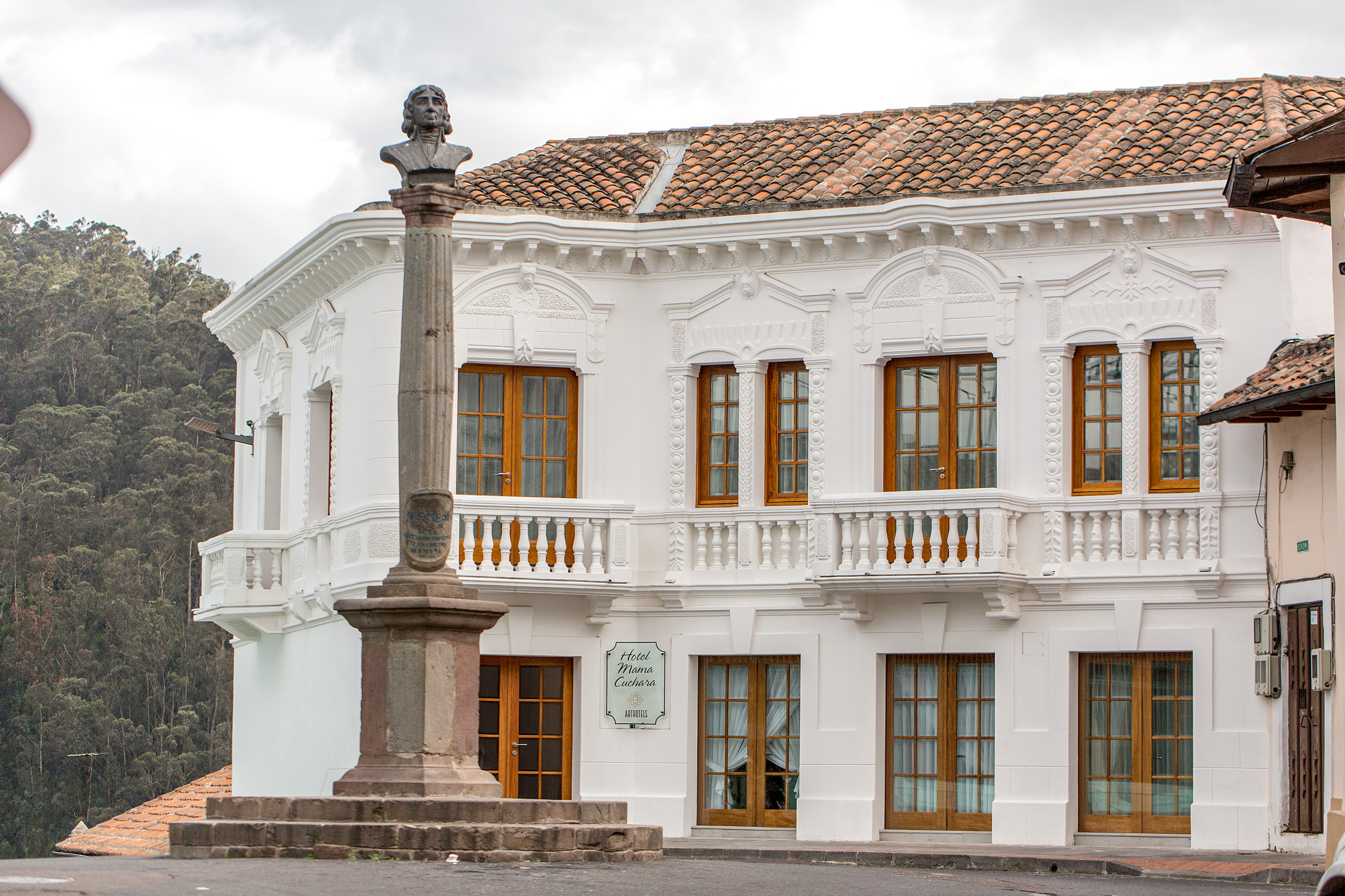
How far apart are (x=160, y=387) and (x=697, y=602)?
3783cm

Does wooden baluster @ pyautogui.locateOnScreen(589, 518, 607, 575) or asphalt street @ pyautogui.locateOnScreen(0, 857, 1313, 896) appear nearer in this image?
asphalt street @ pyautogui.locateOnScreen(0, 857, 1313, 896)

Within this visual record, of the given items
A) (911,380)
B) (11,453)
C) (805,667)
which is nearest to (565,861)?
(805,667)

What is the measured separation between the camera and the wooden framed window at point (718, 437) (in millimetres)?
21703

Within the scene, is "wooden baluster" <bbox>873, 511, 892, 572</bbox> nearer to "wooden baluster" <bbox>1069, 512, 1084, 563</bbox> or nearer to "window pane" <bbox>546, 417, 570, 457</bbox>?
"wooden baluster" <bbox>1069, 512, 1084, 563</bbox>

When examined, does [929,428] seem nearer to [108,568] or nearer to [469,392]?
[469,392]

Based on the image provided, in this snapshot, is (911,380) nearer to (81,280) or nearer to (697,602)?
(697,602)

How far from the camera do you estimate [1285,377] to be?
18.6 meters

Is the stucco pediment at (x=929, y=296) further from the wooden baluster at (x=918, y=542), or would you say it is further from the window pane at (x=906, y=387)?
the wooden baluster at (x=918, y=542)

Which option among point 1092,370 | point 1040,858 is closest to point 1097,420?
point 1092,370

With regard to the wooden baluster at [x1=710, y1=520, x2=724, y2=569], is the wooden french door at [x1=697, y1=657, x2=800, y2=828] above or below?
below

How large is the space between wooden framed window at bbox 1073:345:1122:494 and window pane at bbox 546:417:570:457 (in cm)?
547

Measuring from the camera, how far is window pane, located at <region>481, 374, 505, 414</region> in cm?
2169

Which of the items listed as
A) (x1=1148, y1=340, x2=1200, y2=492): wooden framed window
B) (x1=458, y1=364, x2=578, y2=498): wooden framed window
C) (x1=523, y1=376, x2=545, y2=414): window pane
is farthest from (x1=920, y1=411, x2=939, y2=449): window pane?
(x1=523, y1=376, x2=545, y2=414): window pane

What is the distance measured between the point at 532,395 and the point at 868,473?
3788mm
